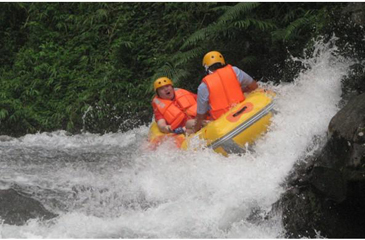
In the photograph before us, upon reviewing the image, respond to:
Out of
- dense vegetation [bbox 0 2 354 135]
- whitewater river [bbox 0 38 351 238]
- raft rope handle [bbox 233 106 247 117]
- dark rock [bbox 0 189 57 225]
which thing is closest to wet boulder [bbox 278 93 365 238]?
whitewater river [bbox 0 38 351 238]

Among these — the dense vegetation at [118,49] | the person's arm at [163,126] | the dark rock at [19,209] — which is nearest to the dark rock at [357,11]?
the dense vegetation at [118,49]

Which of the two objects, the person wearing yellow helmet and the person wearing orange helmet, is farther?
the person wearing orange helmet

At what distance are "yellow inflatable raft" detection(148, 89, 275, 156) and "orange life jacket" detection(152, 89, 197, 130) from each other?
1240mm

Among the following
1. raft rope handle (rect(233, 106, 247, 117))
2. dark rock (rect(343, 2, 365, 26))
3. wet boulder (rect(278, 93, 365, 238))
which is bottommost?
wet boulder (rect(278, 93, 365, 238))

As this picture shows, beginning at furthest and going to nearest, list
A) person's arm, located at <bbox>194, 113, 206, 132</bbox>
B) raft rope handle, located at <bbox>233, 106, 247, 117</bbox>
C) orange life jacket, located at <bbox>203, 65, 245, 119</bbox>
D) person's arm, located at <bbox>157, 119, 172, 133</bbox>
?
person's arm, located at <bbox>157, 119, 172, 133</bbox>
person's arm, located at <bbox>194, 113, 206, 132</bbox>
orange life jacket, located at <bbox>203, 65, 245, 119</bbox>
raft rope handle, located at <bbox>233, 106, 247, 117</bbox>

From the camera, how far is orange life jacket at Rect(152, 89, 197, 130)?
323 inches

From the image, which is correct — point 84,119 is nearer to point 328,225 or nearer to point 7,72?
point 7,72

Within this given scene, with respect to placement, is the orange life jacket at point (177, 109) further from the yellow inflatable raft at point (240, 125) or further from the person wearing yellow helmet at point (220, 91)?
the yellow inflatable raft at point (240, 125)

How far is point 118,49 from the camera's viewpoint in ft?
38.2

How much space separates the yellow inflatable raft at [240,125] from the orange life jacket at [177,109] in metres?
1.24

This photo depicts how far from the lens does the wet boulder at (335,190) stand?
543 centimetres

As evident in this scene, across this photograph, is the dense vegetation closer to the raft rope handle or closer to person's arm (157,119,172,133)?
person's arm (157,119,172,133)

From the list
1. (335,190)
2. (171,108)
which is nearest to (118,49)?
(171,108)

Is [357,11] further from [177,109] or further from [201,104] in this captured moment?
[177,109]
